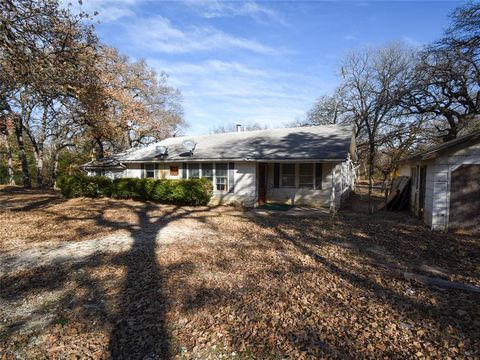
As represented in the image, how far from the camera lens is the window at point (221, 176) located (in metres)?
14.6

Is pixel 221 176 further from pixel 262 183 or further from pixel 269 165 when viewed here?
pixel 269 165

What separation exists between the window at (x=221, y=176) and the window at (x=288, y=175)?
3074 millimetres

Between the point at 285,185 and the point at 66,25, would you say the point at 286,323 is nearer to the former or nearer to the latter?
the point at 66,25

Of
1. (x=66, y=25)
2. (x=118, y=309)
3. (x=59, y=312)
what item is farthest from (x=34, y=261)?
(x=66, y=25)

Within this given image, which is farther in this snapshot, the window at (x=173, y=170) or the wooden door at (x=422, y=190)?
the window at (x=173, y=170)

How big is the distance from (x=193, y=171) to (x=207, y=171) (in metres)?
0.91

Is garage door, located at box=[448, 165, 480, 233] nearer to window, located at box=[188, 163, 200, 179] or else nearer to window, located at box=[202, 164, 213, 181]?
window, located at box=[202, 164, 213, 181]

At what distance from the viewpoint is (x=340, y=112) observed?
29328 mm

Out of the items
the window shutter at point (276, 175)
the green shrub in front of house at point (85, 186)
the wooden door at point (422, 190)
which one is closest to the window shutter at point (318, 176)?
the window shutter at point (276, 175)

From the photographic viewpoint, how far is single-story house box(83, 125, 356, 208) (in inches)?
515

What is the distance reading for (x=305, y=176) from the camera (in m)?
14.0

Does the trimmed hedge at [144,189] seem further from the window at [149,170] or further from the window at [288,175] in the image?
→ the window at [288,175]

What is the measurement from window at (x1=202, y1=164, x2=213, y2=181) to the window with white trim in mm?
3809

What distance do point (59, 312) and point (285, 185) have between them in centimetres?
1181
